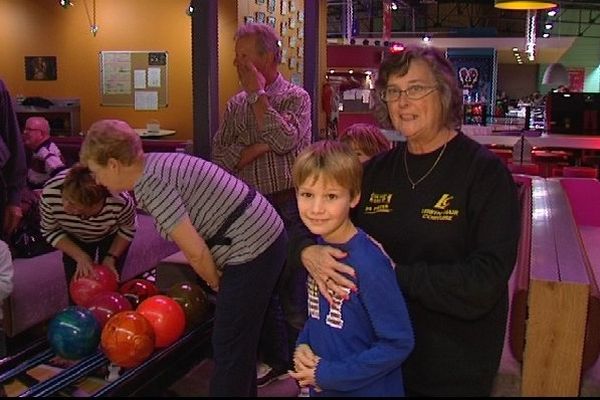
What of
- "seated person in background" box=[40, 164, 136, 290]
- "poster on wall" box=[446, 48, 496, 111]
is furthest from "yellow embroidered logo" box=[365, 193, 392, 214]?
"poster on wall" box=[446, 48, 496, 111]

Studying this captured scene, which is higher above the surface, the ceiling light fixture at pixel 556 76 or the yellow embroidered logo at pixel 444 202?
the ceiling light fixture at pixel 556 76

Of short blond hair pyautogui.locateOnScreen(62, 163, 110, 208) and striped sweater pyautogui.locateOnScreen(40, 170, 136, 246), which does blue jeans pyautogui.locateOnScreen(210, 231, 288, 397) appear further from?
striped sweater pyautogui.locateOnScreen(40, 170, 136, 246)

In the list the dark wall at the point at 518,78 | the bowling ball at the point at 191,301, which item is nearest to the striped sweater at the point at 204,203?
the bowling ball at the point at 191,301

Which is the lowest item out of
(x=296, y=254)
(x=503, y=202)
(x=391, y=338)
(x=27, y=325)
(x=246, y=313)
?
(x=27, y=325)

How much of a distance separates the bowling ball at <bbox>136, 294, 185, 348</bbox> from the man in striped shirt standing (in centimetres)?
51

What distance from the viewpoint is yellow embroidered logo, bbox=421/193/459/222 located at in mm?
1864

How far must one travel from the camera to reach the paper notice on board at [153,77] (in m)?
9.41

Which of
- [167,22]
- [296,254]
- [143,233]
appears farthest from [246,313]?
[167,22]

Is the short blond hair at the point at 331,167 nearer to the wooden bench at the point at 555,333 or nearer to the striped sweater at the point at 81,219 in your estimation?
the wooden bench at the point at 555,333

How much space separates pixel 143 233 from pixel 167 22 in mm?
3936

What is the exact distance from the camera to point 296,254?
6.82ft

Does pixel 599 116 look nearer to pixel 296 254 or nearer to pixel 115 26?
pixel 115 26

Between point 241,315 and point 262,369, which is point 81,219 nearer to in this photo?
point 241,315

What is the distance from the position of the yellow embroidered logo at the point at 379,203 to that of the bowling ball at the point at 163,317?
171 centimetres
